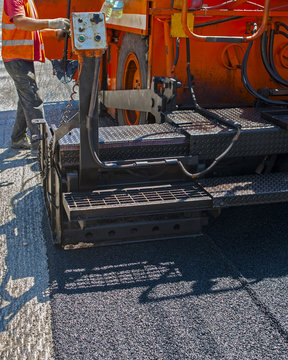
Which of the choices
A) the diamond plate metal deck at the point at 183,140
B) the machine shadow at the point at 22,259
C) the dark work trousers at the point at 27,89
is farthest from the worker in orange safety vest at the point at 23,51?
the diamond plate metal deck at the point at 183,140

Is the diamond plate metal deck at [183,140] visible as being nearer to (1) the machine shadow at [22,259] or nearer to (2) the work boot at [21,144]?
(1) the machine shadow at [22,259]

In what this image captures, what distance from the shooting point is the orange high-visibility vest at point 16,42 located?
15.8 ft

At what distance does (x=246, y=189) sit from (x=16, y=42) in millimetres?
2846

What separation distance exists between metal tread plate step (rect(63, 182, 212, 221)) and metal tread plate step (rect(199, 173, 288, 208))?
9 centimetres

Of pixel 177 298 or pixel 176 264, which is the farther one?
pixel 176 264

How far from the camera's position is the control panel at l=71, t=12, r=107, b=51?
2707 millimetres

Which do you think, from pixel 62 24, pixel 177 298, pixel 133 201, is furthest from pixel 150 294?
pixel 62 24

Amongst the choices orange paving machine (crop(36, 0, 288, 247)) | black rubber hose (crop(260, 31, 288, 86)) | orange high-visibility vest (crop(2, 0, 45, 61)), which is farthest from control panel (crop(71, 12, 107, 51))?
orange high-visibility vest (crop(2, 0, 45, 61))

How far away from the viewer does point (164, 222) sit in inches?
128

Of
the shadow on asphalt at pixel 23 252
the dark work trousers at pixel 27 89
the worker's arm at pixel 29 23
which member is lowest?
the shadow on asphalt at pixel 23 252

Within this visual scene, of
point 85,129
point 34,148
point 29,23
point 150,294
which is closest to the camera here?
point 150,294

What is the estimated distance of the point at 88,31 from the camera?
2.74 m

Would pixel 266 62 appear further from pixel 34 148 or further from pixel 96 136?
pixel 34 148

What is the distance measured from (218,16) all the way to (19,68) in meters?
2.06
